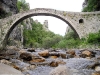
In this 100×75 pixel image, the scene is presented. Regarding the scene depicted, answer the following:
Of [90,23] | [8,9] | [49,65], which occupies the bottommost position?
[49,65]

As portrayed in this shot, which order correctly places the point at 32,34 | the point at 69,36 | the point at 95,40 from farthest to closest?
the point at 32,34, the point at 69,36, the point at 95,40

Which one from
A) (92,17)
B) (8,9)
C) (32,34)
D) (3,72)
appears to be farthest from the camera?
(32,34)

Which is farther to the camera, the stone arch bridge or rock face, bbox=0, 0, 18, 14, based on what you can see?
rock face, bbox=0, 0, 18, 14

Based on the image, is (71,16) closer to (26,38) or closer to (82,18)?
(82,18)

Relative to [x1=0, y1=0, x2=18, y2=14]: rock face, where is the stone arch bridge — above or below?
below

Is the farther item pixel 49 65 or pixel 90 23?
pixel 90 23

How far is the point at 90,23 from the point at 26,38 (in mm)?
32740

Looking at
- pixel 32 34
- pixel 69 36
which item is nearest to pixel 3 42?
pixel 69 36

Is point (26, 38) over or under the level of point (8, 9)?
under

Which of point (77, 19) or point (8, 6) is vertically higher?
point (8, 6)

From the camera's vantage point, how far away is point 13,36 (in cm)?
4053

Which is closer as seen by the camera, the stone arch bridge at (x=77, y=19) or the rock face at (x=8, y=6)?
the stone arch bridge at (x=77, y=19)

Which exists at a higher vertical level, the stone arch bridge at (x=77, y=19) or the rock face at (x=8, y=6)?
the rock face at (x=8, y=6)

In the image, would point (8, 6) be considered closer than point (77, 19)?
No
